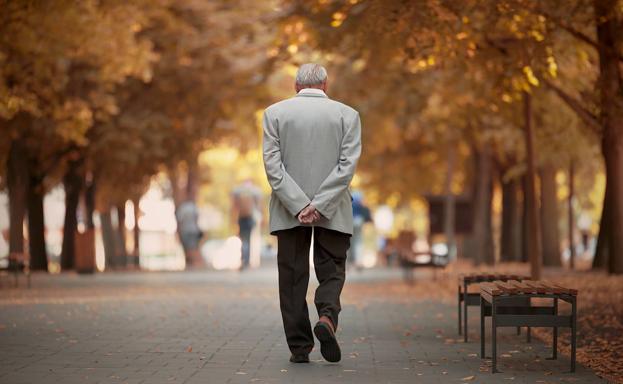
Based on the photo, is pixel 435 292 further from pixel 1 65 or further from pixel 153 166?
pixel 153 166

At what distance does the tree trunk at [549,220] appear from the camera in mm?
33406

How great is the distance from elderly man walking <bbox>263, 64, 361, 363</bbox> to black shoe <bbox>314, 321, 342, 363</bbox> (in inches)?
11.7

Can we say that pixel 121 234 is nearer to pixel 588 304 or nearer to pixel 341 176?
pixel 588 304

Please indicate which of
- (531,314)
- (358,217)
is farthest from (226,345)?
Result: (358,217)

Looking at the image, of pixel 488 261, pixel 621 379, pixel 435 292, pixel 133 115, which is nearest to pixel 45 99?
pixel 133 115

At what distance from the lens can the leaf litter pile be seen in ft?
35.3

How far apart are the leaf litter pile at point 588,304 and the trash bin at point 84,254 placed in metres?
7.75

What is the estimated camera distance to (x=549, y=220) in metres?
33.4

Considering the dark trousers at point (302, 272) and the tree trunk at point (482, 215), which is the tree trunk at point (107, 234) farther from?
the dark trousers at point (302, 272)

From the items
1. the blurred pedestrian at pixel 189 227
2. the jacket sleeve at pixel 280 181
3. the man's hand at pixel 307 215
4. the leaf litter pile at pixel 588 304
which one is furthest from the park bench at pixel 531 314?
the blurred pedestrian at pixel 189 227

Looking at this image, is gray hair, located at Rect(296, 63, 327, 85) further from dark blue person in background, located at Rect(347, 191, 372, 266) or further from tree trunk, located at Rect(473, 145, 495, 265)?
tree trunk, located at Rect(473, 145, 495, 265)

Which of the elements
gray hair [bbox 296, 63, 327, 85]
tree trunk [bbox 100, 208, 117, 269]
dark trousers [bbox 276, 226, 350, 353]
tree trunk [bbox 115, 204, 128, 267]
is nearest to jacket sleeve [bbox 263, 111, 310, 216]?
dark trousers [bbox 276, 226, 350, 353]

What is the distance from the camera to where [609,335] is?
42.8 ft

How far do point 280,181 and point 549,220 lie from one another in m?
24.2
